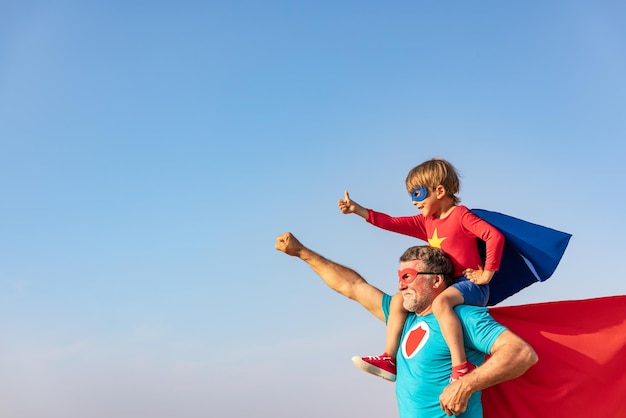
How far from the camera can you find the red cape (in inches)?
255

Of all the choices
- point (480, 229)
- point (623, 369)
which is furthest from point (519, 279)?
point (623, 369)

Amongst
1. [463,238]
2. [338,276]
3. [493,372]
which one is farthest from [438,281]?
[338,276]

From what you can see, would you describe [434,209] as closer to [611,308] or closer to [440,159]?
[440,159]

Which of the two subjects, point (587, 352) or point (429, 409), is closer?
point (429, 409)

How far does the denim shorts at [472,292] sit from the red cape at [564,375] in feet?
0.56

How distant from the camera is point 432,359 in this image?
20.4ft

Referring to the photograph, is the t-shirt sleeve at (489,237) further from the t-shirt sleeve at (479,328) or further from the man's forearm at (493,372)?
the man's forearm at (493,372)

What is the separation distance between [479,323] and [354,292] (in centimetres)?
143

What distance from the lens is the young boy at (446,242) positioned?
6.11m

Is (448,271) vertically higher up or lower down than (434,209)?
lower down

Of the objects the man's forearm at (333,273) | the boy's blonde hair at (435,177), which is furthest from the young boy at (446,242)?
the man's forearm at (333,273)

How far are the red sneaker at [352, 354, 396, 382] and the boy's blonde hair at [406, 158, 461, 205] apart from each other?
4.97 feet

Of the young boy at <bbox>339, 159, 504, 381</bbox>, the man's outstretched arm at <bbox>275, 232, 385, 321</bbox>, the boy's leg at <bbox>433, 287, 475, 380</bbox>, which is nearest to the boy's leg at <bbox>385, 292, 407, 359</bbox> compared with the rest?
the young boy at <bbox>339, 159, 504, 381</bbox>

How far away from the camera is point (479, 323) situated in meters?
6.07
